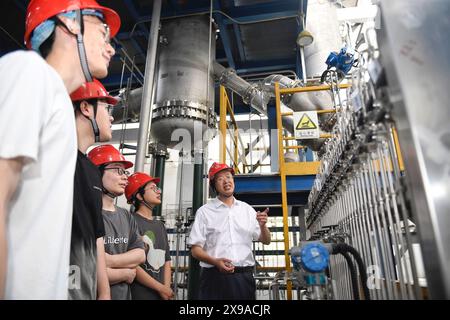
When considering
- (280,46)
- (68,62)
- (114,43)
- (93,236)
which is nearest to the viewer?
(68,62)

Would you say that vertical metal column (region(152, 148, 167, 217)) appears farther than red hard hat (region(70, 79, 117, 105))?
Yes

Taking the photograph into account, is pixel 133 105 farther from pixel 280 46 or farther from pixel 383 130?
pixel 383 130

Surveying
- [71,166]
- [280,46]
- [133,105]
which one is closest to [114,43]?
[133,105]

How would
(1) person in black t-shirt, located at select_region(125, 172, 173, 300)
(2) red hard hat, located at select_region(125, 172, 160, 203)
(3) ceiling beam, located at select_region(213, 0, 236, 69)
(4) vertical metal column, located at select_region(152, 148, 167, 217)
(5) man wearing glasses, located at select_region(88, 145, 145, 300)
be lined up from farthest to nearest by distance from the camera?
(3) ceiling beam, located at select_region(213, 0, 236, 69), (4) vertical metal column, located at select_region(152, 148, 167, 217), (2) red hard hat, located at select_region(125, 172, 160, 203), (1) person in black t-shirt, located at select_region(125, 172, 173, 300), (5) man wearing glasses, located at select_region(88, 145, 145, 300)

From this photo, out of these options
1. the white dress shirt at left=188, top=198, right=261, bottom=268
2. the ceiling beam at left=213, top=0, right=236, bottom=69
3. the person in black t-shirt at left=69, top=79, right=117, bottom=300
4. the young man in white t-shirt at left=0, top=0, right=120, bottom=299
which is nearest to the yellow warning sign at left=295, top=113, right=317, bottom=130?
the white dress shirt at left=188, top=198, right=261, bottom=268

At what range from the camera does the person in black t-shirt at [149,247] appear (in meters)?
1.99

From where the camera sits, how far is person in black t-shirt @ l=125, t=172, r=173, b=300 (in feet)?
6.51

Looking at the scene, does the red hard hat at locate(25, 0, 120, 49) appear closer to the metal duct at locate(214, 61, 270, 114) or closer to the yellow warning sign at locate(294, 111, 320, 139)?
the yellow warning sign at locate(294, 111, 320, 139)

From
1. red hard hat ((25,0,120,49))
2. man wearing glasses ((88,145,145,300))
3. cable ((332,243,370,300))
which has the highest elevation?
red hard hat ((25,0,120,49))

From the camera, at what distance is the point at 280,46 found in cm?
490

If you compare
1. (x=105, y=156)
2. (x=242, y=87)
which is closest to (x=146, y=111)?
(x=105, y=156)

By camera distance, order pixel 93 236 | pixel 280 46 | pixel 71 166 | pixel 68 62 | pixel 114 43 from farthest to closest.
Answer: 1. pixel 280 46
2. pixel 114 43
3. pixel 93 236
4. pixel 68 62
5. pixel 71 166

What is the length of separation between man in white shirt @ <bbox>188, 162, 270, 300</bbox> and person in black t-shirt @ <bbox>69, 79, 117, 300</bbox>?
858mm
